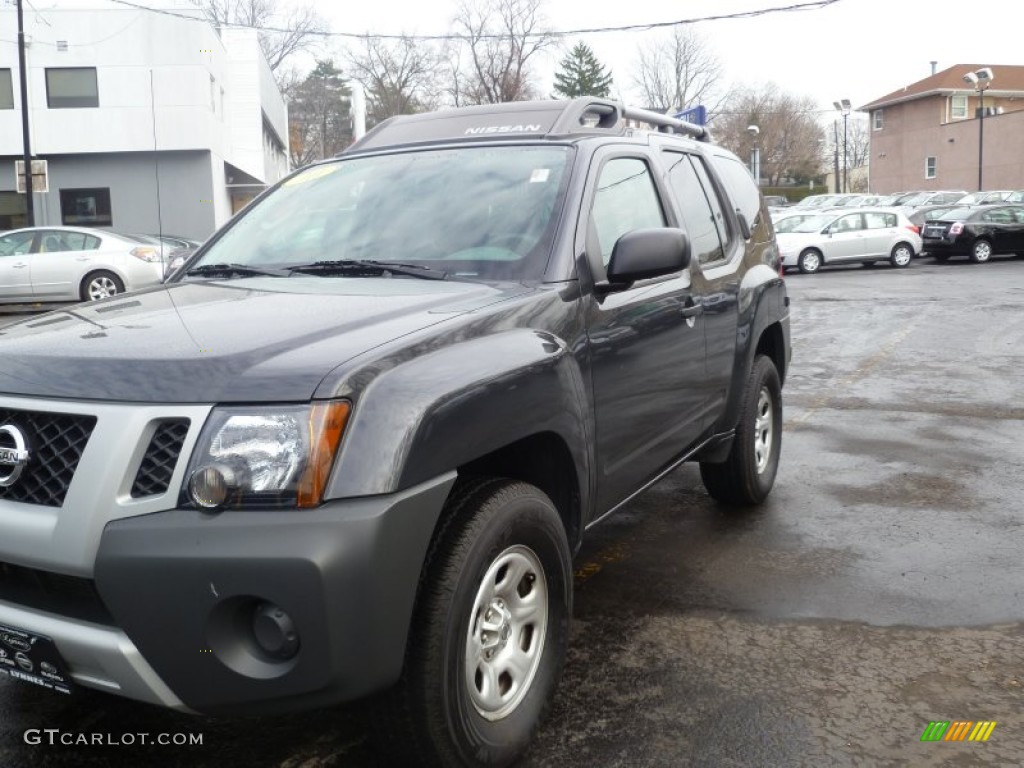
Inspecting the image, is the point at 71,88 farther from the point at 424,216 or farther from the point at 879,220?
the point at 424,216

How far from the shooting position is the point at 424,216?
376 cm

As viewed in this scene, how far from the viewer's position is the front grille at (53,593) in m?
2.37

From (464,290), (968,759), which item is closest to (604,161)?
(464,290)

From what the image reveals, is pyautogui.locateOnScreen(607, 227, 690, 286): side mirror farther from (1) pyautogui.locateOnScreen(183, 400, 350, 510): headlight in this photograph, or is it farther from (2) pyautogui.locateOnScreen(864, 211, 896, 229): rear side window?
(2) pyautogui.locateOnScreen(864, 211, 896, 229): rear side window

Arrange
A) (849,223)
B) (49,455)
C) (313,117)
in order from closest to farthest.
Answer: (49,455), (849,223), (313,117)

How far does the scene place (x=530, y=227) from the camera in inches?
140

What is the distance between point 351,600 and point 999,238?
28.4m

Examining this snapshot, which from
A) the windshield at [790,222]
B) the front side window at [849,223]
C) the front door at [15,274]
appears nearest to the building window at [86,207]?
the front door at [15,274]

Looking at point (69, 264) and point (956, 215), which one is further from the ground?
point (956, 215)

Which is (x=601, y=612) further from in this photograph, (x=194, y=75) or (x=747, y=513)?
(x=194, y=75)

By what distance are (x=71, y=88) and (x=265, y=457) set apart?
3447 cm

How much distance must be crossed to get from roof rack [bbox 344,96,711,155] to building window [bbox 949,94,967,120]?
216ft

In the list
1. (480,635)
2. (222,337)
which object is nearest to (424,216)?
(222,337)

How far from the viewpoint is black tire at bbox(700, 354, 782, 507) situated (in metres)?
5.10
